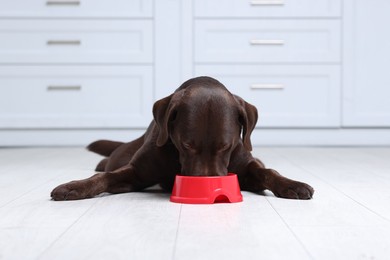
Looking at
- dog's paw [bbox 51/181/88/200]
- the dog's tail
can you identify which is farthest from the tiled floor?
the dog's tail

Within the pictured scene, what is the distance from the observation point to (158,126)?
2.10 meters

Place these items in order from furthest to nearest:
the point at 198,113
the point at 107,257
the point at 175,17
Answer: the point at 175,17, the point at 198,113, the point at 107,257

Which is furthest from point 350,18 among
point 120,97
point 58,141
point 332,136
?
point 58,141

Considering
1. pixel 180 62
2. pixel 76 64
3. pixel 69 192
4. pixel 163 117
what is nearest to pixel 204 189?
pixel 163 117

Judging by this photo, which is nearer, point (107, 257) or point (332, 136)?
point (107, 257)

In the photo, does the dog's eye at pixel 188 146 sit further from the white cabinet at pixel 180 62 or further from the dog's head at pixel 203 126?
the white cabinet at pixel 180 62

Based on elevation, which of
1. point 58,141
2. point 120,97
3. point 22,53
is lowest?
point 58,141

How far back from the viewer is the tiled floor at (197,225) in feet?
4.29

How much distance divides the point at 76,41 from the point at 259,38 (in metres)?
1.21

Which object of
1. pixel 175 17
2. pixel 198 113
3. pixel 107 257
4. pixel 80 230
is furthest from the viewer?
pixel 175 17

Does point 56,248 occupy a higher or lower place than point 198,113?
lower

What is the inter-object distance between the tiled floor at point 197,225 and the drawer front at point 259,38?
173 centimetres

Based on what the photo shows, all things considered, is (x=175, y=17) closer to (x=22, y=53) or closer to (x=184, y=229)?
(x=22, y=53)

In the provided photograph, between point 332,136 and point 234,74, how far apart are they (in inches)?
30.8
